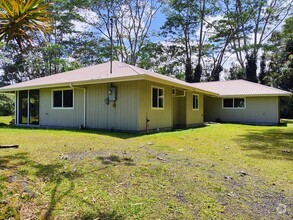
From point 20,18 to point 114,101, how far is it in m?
6.72

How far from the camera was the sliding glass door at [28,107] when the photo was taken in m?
13.8

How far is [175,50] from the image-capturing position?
35562 mm

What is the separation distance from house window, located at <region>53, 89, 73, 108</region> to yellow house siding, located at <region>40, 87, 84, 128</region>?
0.82 ft

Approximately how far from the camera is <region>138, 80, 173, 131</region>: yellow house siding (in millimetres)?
10242

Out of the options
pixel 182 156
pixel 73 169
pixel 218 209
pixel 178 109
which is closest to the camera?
pixel 218 209

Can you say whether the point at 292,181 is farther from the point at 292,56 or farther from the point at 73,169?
the point at 292,56

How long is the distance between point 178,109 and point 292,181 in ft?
33.2

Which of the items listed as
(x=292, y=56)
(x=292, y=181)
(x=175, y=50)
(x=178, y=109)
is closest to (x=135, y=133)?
(x=178, y=109)

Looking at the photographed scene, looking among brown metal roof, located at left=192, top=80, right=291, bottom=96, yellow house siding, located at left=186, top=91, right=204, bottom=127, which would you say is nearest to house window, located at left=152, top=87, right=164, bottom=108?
yellow house siding, located at left=186, top=91, right=204, bottom=127

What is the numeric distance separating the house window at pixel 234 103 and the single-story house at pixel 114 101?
1422mm

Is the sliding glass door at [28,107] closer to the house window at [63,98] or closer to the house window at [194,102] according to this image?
the house window at [63,98]

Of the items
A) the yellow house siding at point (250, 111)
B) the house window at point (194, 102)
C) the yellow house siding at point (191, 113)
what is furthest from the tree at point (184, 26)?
the house window at point (194, 102)

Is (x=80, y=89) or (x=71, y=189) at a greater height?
(x=80, y=89)

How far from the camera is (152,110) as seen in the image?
1108 cm
